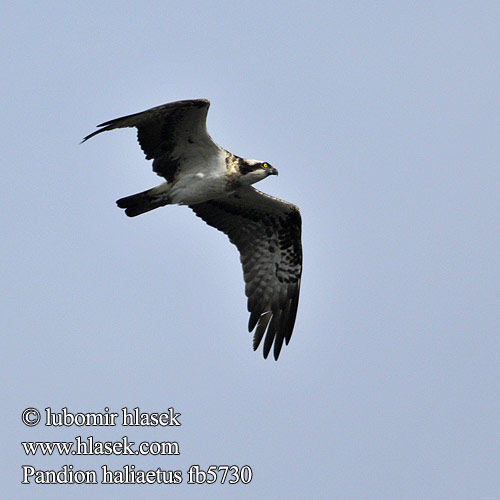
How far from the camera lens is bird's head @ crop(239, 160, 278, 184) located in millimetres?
13570

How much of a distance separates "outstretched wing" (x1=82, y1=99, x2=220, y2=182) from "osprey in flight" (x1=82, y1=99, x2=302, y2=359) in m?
0.01

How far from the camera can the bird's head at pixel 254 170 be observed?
13570mm

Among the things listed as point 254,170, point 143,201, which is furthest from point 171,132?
point 254,170

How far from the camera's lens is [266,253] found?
15438mm

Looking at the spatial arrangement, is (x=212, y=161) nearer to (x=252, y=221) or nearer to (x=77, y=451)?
(x=252, y=221)

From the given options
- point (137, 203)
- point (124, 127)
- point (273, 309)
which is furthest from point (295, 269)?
point (124, 127)

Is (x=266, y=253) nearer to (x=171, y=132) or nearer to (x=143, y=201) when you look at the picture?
(x=143, y=201)

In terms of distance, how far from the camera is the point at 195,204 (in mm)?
15047

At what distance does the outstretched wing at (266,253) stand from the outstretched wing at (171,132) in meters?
1.43

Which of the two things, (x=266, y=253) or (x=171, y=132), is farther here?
(x=266, y=253)

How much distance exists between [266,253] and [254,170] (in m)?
2.19

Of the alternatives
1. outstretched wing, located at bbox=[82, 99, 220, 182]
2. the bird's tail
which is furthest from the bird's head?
the bird's tail

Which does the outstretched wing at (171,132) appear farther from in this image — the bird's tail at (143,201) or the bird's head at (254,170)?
the bird's head at (254,170)

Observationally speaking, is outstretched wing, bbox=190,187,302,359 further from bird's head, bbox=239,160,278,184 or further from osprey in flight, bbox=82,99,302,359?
bird's head, bbox=239,160,278,184
